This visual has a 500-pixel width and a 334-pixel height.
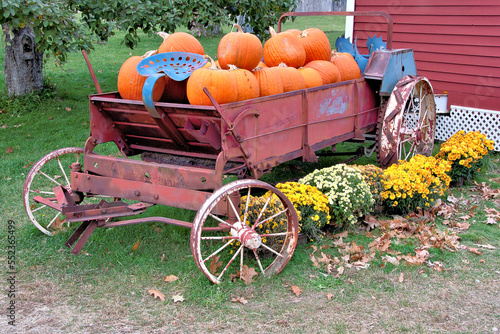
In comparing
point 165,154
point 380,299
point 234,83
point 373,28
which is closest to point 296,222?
point 380,299

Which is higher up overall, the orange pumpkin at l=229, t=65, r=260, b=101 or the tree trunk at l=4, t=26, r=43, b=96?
the orange pumpkin at l=229, t=65, r=260, b=101

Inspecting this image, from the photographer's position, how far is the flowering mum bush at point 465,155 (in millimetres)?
6262

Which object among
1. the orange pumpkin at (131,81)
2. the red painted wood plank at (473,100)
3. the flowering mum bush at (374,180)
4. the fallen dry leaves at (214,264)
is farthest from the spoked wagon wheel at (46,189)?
the red painted wood plank at (473,100)

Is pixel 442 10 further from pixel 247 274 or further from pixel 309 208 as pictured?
pixel 247 274

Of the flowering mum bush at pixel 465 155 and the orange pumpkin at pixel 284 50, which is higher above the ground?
the orange pumpkin at pixel 284 50

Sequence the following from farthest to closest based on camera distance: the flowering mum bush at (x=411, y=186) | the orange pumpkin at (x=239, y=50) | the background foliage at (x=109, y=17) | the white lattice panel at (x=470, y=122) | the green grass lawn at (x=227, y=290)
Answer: the white lattice panel at (x=470, y=122), the background foliage at (x=109, y=17), the flowering mum bush at (x=411, y=186), the orange pumpkin at (x=239, y=50), the green grass lawn at (x=227, y=290)

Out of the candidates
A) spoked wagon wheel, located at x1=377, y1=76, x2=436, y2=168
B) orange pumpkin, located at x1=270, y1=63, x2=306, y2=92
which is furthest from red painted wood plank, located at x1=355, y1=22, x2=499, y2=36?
orange pumpkin, located at x1=270, y1=63, x2=306, y2=92

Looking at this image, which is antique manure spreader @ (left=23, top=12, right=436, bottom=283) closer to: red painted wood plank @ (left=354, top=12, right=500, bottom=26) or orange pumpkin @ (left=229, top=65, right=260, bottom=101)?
orange pumpkin @ (left=229, top=65, right=260, bottom=101)

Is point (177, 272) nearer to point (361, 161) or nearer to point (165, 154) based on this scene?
point (165, 154)

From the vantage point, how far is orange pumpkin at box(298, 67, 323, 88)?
5094 mm

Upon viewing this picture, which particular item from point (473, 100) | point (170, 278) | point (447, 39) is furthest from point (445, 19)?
point (170, 278)

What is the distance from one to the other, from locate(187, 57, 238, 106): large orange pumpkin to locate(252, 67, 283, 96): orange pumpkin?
429 mm

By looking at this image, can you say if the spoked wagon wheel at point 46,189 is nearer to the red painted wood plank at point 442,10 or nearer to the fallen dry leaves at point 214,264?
the fallen dry leaves at point 214,264

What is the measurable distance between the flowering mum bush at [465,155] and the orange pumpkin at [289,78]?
8.47ft
